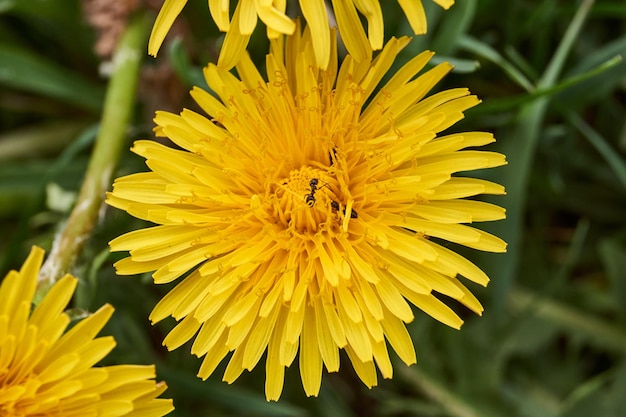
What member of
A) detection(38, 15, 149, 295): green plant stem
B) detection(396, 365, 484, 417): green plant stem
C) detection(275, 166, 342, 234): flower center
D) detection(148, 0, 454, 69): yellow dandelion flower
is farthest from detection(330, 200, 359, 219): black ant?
detection(396, 365, 484, 417): green plant stem

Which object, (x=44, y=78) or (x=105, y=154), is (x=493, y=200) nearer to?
(x=105, y=154)

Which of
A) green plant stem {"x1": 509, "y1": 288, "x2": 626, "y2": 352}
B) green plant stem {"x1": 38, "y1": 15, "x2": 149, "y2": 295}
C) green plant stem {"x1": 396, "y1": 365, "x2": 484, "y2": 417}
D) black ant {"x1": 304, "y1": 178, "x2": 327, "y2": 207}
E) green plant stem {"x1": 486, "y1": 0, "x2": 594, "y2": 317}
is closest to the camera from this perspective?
black ant {"x1": 304, "y1": 178, "x2": 327, "y2": 207}

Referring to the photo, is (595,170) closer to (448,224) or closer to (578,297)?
(578,297)

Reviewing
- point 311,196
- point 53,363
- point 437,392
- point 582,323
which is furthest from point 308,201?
point 582,323

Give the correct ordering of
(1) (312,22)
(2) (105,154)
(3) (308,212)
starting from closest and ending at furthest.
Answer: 1. (1) (312,22)
2. (3) (308,212)
3. (2) (105,154)

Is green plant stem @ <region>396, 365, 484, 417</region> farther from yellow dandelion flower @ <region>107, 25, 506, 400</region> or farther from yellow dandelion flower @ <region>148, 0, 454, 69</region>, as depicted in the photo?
yellow dandelion flower @ <region>148, 0, 454, 69</region>
